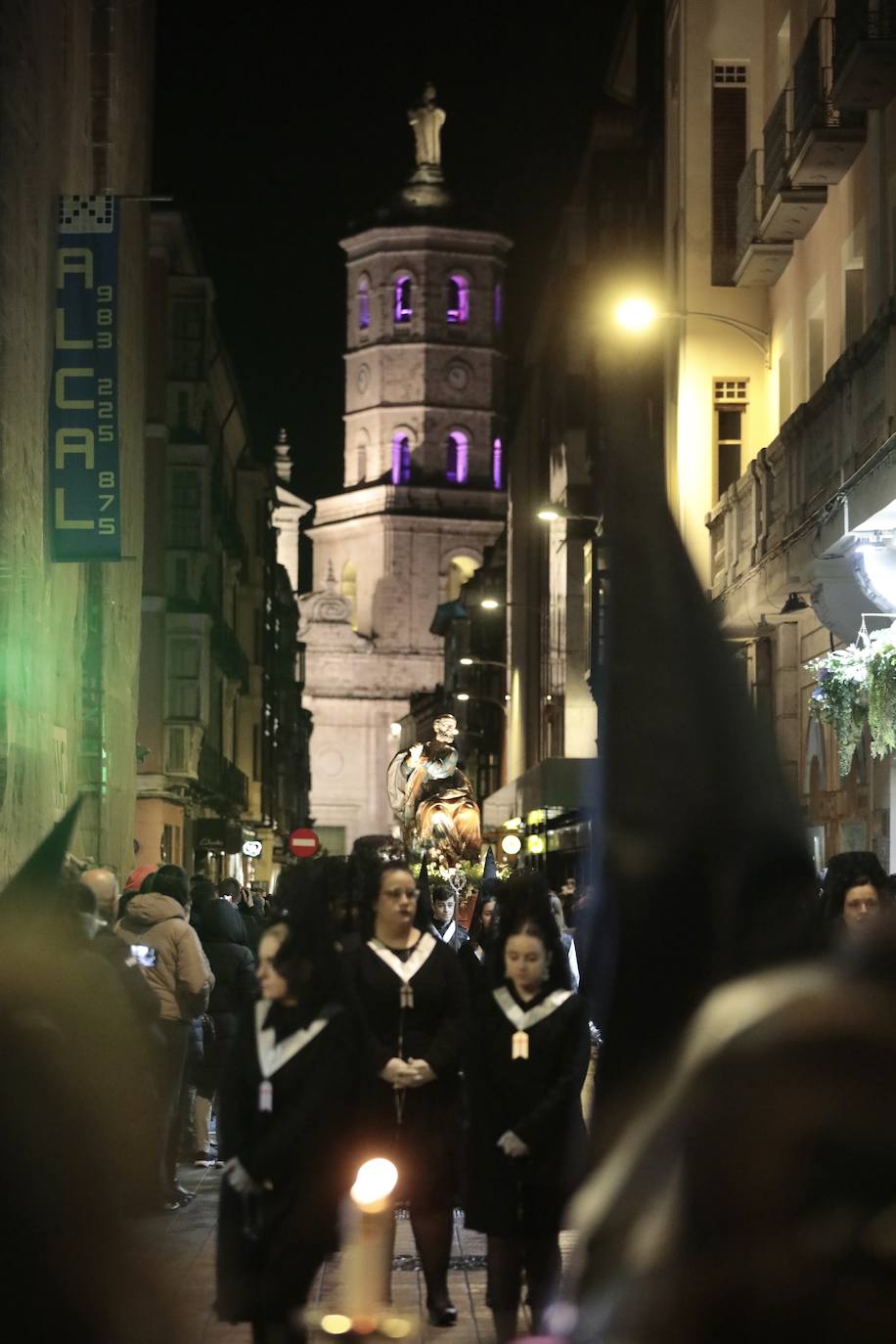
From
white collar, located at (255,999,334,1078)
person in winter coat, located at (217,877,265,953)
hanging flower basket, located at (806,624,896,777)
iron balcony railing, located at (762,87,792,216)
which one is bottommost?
white collar, located at (255,999,334,1078)

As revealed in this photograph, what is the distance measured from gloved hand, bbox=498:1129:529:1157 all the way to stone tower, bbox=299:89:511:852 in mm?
102534

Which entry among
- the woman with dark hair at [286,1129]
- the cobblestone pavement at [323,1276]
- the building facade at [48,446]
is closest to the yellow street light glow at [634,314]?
the building facade at [48,446]

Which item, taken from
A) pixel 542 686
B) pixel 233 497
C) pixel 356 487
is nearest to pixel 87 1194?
pixel 542 686

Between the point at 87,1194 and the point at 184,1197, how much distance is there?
8.66 meters

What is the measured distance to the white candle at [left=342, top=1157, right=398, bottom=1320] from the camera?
25.1 feet

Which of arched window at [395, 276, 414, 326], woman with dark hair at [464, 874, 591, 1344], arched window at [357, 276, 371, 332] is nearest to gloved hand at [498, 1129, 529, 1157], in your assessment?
woman with dark hair at [464, 874, 591, 1344]

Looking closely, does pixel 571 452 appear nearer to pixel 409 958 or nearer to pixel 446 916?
pixel 446 916

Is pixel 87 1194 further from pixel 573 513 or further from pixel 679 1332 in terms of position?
pixel 573 513

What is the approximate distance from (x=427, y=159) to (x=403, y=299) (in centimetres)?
914

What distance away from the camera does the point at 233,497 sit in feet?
230

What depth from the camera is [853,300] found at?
893 inches

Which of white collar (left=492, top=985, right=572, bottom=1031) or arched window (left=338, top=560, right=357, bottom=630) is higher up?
arched window (left=338, top=560, right=357, bottom=630)

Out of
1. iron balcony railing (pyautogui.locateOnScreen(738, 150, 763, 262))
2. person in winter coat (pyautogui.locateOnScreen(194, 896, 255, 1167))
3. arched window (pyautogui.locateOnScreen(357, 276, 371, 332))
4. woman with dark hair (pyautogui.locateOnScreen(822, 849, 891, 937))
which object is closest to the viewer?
woman with dark hair (pyautogui.locateOnScreen(822, 849, 891, 937))

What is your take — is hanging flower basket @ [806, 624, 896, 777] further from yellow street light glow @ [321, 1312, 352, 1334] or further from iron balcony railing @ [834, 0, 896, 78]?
yellow street light glow @ [321, 1312, 352, 1334]
